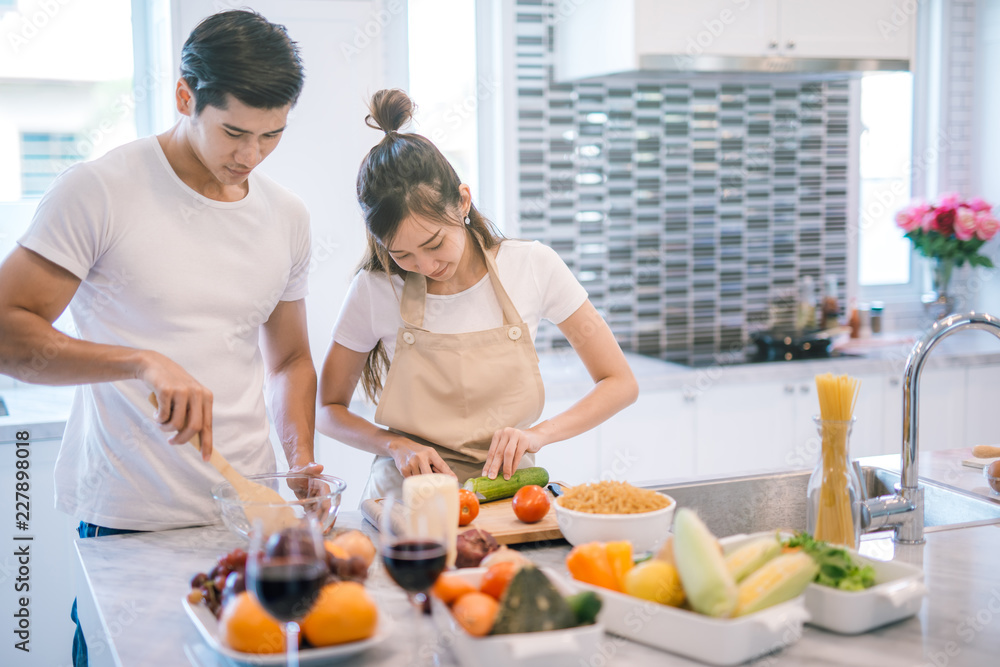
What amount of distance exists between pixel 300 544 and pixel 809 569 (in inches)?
23.6

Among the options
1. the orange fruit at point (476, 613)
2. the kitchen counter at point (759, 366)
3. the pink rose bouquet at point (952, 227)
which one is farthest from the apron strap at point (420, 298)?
the pink rose bouquet at point (952, 227)

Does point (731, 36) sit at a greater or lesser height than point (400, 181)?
greater

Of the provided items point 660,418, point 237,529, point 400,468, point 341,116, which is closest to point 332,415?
point 400,468

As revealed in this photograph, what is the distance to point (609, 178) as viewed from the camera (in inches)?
143

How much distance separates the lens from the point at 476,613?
101 centimetres

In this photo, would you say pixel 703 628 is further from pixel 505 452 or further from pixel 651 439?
pixel 651 439

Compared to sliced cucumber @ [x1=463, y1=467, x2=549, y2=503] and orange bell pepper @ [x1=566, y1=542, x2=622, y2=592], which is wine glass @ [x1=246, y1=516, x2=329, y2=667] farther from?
sliced cucumber @ [x1=463, y1=467, x2=549, y2=503]

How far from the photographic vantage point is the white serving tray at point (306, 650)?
1005mm

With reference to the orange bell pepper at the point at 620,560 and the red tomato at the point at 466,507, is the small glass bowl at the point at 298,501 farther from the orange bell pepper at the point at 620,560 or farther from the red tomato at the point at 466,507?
the orange bell pepper at the point at 620,560

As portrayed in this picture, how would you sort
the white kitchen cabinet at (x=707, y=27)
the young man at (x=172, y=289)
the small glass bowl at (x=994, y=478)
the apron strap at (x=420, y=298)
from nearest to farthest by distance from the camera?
1. the young man at (x=172, y=289)
2. the small glass bowl at (x=994, y=478)
3. the apron strap at (x=420, y=298)
4. the white kitchen cabinet at (x=707, y=27)

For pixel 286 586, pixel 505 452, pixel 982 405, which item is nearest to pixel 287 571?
pixel 286 586

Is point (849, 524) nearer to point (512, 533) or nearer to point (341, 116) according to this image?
point (512, 533)

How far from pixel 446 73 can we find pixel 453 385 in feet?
6.36

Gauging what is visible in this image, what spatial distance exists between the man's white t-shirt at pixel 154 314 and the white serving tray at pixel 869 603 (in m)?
1.07
